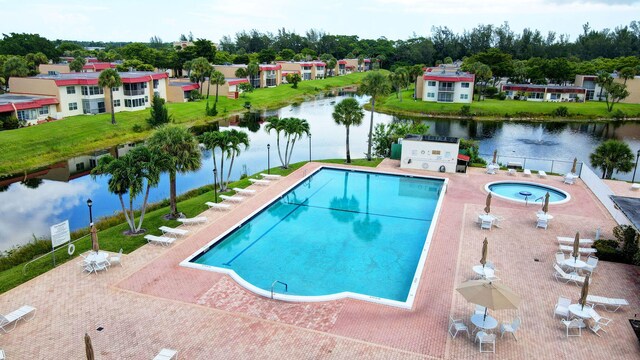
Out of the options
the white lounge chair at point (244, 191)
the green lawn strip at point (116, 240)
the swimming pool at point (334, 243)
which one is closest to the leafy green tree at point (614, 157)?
the swimming pool at point (334, 243)

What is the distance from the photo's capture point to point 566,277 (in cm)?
1850

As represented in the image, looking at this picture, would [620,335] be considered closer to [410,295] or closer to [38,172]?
[410,295]

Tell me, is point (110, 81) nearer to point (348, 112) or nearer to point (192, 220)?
point (348, 112)

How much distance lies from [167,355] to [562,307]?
13.1 m

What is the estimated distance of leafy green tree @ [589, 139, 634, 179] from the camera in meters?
34.2

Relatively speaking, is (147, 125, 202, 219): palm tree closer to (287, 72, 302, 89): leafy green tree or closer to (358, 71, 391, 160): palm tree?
(358, 71, 391, 160): palm tree

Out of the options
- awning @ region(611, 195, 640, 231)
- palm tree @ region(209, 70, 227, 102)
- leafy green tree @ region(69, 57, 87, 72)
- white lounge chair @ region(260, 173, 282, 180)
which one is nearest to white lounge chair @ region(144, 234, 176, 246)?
white lounge chair @ region(260, 173, 282, 180)

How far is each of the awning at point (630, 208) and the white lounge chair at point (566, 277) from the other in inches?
113

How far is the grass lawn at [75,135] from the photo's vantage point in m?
42.8

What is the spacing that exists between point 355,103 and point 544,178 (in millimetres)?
15165

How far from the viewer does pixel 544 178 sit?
33.9 m

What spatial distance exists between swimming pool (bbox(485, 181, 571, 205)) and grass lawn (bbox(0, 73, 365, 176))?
1555 inches

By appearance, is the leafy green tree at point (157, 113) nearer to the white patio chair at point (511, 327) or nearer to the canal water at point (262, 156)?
the canal water at point (262, 156)

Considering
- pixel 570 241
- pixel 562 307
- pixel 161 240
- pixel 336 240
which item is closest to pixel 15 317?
pixel 161 240
